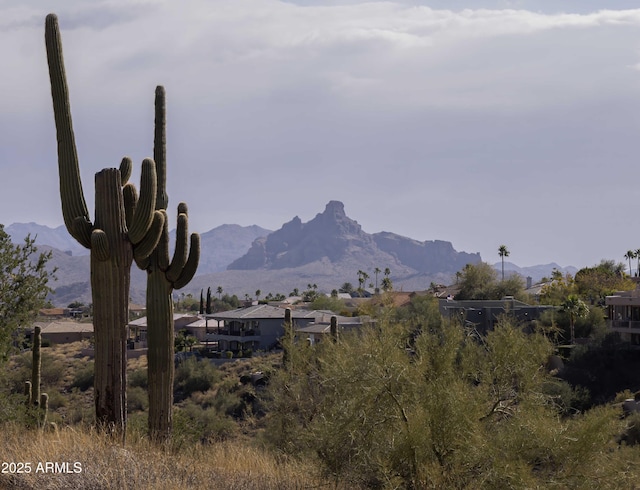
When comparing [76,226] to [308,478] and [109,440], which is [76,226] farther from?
[308,478]

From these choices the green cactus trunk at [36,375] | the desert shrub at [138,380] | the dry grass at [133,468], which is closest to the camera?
the dry grass at [133,468]

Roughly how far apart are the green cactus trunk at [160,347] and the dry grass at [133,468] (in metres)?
5.09

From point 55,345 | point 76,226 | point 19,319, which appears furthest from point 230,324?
point 76,226

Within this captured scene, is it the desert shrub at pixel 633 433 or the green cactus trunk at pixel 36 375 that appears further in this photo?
the green cactus trunk at pixel 36 375

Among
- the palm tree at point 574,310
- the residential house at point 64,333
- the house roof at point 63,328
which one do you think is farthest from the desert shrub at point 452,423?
the house roof at point 63,328

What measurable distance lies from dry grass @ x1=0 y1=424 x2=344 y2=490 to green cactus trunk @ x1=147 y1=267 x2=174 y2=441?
16.7 ft

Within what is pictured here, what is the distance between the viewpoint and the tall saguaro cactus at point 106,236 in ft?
46.3

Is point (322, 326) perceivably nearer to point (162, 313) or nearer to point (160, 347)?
point (160, 347)

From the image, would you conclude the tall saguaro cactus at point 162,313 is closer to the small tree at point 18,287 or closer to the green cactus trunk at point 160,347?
the green cactus trunk at point 160,347

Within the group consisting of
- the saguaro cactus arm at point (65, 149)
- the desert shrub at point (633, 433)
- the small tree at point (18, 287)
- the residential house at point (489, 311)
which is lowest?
the desert shrub at point (633, 433)

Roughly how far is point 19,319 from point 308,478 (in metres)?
10.1

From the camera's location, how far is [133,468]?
9.75 metres

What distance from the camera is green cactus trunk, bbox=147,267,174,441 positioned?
57.1 ft

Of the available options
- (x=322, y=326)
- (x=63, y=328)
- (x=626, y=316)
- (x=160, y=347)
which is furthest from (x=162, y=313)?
(x=63, y=328)
